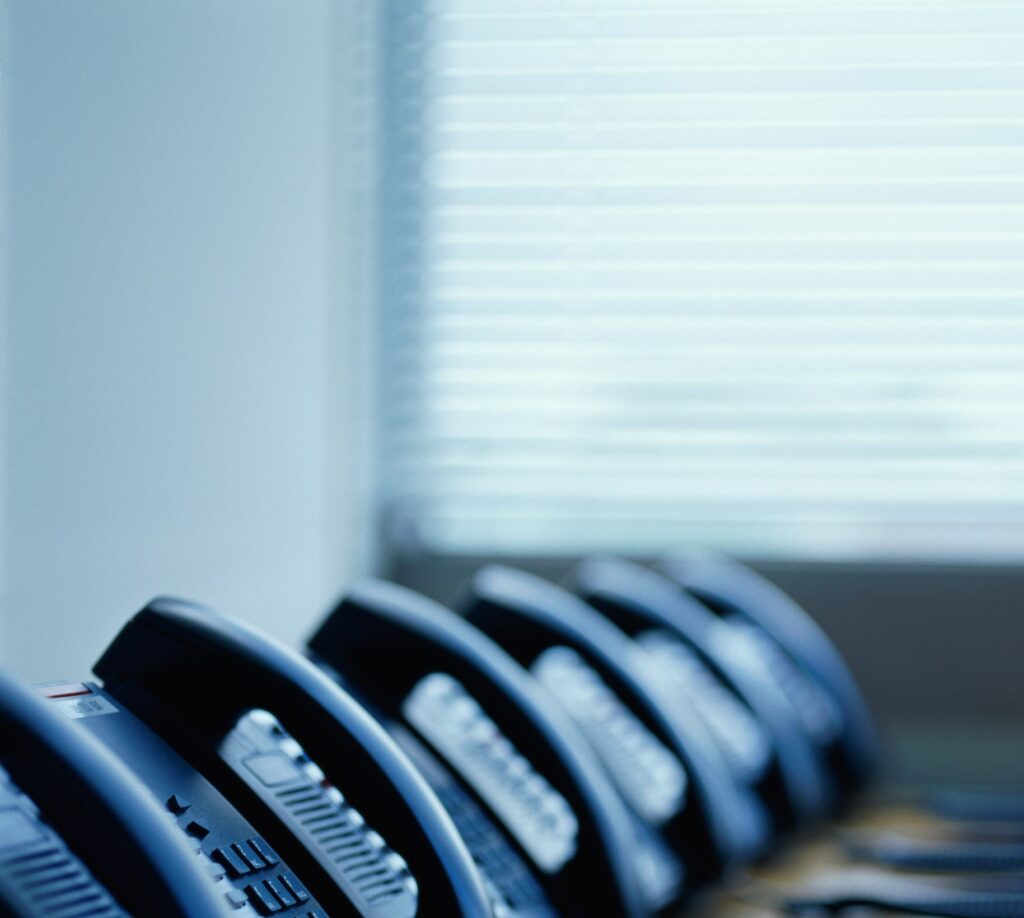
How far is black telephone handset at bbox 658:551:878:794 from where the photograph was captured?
1755 millimetres

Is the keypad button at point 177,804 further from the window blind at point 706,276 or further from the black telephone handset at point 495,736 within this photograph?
the window blind at point 706,276

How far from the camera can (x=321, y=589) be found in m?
1.69

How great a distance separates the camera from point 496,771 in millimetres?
945

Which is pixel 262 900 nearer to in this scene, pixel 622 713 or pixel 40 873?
pixel 40 873

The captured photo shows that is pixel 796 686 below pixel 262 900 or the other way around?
below

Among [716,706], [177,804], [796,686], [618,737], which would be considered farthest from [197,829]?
[796,686]

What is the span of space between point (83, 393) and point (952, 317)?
4.36 feet

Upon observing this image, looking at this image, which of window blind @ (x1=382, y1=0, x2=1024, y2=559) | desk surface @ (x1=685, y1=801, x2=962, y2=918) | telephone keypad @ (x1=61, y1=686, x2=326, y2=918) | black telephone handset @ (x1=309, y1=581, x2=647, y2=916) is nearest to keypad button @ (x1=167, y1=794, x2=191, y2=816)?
telephone keypad @ (x1=61, y1=686, x2=326, y2=918)

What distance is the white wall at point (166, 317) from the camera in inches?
36.6

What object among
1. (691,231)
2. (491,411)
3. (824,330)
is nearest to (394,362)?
(491,411)

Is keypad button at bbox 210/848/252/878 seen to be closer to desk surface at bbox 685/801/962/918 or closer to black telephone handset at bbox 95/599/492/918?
black telephone handset at bbox 95/599/492/918

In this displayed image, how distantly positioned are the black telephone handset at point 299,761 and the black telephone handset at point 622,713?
0.43 metres

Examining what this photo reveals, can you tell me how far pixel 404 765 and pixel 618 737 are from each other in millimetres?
494

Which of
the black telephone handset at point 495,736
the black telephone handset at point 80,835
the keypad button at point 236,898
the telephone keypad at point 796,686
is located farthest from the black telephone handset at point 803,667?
the black telephone handset at point 80,835
